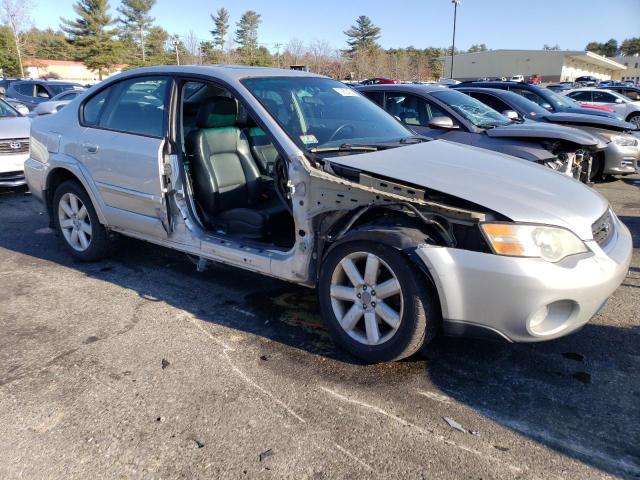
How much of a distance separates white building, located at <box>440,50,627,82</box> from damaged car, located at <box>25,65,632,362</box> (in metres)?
73.1

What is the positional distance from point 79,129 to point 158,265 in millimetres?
1366

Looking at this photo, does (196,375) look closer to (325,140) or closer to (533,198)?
(325,140)

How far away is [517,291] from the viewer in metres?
2.61

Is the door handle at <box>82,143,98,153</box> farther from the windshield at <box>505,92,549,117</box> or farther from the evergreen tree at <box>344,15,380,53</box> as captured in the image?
the evergreen tree at <box>344,15,380,53</box>

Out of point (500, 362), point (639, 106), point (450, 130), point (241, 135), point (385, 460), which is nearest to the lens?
point (385, 460)

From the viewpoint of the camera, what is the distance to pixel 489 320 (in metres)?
2.72

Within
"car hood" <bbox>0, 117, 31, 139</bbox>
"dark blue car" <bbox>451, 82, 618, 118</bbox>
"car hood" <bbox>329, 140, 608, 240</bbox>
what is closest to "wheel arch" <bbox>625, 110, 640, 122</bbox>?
"dark blue car" <bbox>451, 82, 618, 118</bbox>

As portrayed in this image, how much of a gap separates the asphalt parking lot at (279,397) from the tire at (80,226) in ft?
2.49

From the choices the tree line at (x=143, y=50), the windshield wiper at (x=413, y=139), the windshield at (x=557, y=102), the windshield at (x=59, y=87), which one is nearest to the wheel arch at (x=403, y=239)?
the windshield wiper at (x=413, y=139)

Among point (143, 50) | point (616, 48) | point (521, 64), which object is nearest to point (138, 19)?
point (143, 50)

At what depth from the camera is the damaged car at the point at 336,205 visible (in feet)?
8.88

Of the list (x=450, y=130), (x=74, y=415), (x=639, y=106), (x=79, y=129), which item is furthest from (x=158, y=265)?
(x=639, y=106)

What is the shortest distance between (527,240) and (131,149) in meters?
2.98

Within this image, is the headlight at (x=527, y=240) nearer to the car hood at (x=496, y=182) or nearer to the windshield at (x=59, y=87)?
the car hood at (x=496, y=182)
